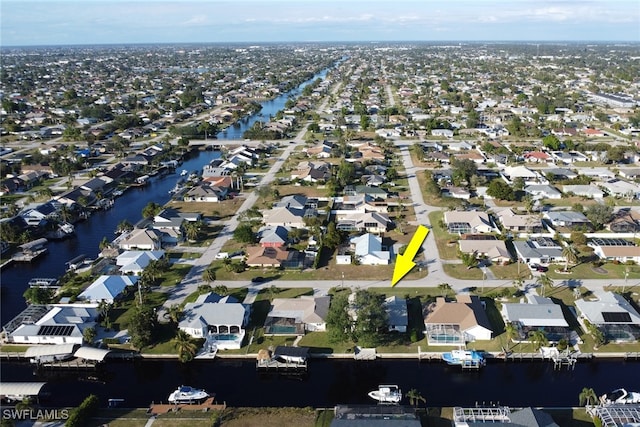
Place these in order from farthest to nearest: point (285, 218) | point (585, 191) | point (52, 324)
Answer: point (585, 191), point (285, 218), point (52, 324)

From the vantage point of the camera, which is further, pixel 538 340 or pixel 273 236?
Answer: pixel 273 236

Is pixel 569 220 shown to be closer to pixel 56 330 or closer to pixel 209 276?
pixel 209 276

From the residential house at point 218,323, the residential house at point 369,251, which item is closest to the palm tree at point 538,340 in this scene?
the residential house at point 369,251

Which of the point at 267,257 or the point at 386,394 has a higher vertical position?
the point at 267,257

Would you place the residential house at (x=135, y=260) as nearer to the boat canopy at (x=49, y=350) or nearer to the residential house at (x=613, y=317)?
the boat canopy at (x=49, y=350)

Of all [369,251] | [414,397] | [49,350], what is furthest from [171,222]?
[414,397]

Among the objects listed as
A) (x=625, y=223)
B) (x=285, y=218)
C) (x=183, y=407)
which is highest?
(x=285, y=218)

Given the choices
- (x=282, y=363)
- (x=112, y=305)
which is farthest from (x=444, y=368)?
(x=112, y=305)
